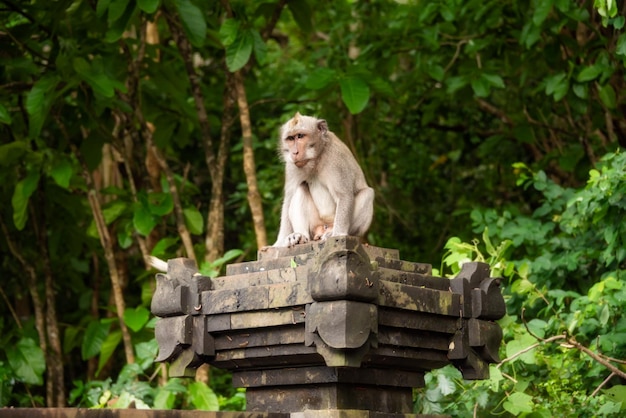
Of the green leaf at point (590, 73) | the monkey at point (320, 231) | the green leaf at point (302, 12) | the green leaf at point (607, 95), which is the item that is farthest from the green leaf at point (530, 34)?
the monkey at point (320, 231)

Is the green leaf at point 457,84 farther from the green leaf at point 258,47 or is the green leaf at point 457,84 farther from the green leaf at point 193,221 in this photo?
the green leaf at point 193,221

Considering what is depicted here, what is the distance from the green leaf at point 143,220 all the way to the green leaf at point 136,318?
2.51 feet

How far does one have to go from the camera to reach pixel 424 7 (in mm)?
9555

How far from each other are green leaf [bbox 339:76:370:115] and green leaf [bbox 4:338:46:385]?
380 cm

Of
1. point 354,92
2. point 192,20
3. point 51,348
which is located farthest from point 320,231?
point 51,348

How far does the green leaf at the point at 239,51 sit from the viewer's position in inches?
331

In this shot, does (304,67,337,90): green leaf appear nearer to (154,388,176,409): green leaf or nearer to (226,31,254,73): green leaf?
(226,31,254,73): green leaf

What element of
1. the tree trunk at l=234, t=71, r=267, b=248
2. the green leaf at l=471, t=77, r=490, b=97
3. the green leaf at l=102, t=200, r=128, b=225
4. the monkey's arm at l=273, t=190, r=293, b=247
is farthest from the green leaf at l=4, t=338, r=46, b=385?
the green leaf at l=471, t=77, r=490, b=97

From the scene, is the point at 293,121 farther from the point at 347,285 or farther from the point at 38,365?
the point at 38,365

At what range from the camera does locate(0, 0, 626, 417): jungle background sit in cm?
745

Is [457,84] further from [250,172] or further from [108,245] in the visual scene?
[108,245]

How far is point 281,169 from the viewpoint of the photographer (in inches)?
467

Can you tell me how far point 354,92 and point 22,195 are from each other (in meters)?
3.24

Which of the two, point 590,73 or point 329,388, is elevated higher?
point 590,73
